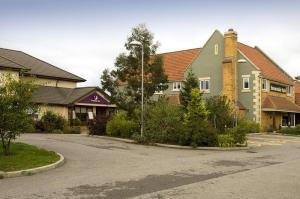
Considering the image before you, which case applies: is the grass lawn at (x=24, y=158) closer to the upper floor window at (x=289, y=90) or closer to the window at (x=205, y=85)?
the window at (x=205, y=85)

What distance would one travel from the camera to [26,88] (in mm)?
18250

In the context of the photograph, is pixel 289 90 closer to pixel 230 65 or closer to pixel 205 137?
pixel 230 65

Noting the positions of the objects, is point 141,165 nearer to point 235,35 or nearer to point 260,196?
point 260,196

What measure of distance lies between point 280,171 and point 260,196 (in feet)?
19.4

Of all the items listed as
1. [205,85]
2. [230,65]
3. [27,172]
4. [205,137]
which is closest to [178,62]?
[205,85]

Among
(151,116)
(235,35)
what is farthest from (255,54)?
(151,116)

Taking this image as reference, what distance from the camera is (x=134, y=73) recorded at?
34250mm

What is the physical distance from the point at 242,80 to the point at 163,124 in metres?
23.9

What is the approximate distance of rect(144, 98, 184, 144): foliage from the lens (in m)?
29.0

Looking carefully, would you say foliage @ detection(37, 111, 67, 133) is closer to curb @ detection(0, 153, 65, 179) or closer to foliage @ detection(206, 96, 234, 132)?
foliage @ detection(206, 96, 234, 132)

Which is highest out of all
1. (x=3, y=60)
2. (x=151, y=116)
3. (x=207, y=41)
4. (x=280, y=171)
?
(x=207, y=41)

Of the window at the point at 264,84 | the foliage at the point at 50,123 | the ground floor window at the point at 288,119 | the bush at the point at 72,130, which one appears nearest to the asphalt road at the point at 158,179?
the foliage at the point at 50,123

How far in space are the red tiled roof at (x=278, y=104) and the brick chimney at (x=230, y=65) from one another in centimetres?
369

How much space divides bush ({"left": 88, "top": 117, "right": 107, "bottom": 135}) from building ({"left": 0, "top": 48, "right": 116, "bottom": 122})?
8.57 m
